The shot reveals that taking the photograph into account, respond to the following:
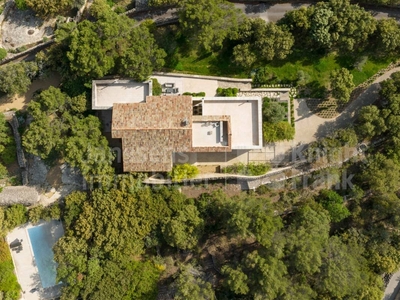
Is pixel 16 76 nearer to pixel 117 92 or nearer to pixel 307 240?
pixel 117 92

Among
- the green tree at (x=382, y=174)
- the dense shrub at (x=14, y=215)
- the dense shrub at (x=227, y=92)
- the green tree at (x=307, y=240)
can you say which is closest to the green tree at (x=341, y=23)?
the dense shrub at (x=227, y=92)

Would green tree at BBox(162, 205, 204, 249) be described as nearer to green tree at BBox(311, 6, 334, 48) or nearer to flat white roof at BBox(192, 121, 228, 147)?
flat white roof at BBox(192, 121, 228, 147)

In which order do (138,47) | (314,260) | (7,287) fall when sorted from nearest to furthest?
(314,260)
(138,47)
(7,287)

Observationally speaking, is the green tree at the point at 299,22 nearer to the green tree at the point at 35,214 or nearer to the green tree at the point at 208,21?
the green tree at the point at 208,21

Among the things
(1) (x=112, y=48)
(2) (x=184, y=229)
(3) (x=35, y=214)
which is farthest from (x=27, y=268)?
(1) (x=112, y=48)

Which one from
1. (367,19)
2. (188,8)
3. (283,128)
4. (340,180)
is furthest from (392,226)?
(188,8)

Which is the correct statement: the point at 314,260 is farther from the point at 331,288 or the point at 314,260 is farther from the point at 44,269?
the point at 44,269
